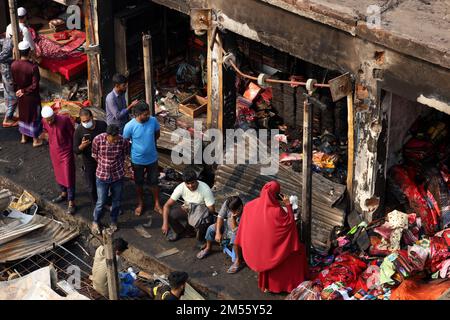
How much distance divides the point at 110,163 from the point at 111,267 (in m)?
1.71

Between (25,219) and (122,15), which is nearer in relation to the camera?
(25,219)

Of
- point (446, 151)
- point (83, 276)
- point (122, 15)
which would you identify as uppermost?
point (122, 15)

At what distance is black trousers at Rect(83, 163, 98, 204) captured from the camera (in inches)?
401

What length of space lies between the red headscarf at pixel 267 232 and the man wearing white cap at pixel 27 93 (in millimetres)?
3765

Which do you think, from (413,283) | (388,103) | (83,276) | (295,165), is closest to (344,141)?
(295,165)

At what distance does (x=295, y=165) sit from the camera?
1088 centimetres

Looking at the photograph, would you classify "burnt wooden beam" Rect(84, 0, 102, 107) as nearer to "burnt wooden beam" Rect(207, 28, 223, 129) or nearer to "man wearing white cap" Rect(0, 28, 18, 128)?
"man wearing white cap" Rect(0, 28, 18, 128)

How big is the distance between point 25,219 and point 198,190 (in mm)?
2209

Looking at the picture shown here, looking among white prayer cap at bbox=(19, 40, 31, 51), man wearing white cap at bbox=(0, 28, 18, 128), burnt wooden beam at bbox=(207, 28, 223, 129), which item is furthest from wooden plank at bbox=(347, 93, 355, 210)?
man wearing white cap at bbox=(0, 28, 18, 128)

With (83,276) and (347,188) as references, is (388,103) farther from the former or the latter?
(83,276)

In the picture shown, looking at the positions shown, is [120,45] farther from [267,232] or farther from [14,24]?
[267,232]

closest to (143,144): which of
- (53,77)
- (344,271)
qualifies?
(344,271)

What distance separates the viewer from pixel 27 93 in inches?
449

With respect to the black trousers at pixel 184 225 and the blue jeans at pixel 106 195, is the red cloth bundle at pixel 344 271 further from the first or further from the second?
the blue jeans at pixel 106 195
